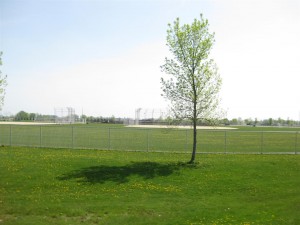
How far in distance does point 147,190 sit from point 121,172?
9.94 ft

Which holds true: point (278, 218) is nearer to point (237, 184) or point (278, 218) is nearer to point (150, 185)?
point (237, 184)

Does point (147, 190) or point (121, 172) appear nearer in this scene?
point (147, 190)

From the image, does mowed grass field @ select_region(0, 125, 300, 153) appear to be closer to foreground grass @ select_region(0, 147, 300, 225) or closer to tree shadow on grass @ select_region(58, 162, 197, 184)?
foreground grass @ select_region(0, 147, 300, 225)

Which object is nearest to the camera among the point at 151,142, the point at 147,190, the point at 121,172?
the point at 147,190

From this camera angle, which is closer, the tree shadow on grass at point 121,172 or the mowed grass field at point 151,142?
the tree shadow on grass at point 121,172

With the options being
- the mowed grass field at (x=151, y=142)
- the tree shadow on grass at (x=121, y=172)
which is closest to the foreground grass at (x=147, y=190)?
the tree shadow on grass at (x=121, y=172)

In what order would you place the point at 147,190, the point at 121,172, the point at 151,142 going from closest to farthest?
the point at 147,190
the point at 121,172
the point at 151,142

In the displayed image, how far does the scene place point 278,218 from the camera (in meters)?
10.6

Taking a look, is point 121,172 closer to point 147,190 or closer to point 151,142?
point 147,190

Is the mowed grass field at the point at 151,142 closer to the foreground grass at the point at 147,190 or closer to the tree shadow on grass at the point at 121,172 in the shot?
the foreground grass at the point at 147,190

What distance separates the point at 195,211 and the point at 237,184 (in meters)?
4.75

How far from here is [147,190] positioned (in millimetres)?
14062

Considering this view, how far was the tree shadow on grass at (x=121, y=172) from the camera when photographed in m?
15.5

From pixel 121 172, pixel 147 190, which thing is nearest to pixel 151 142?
pixel 121 172
